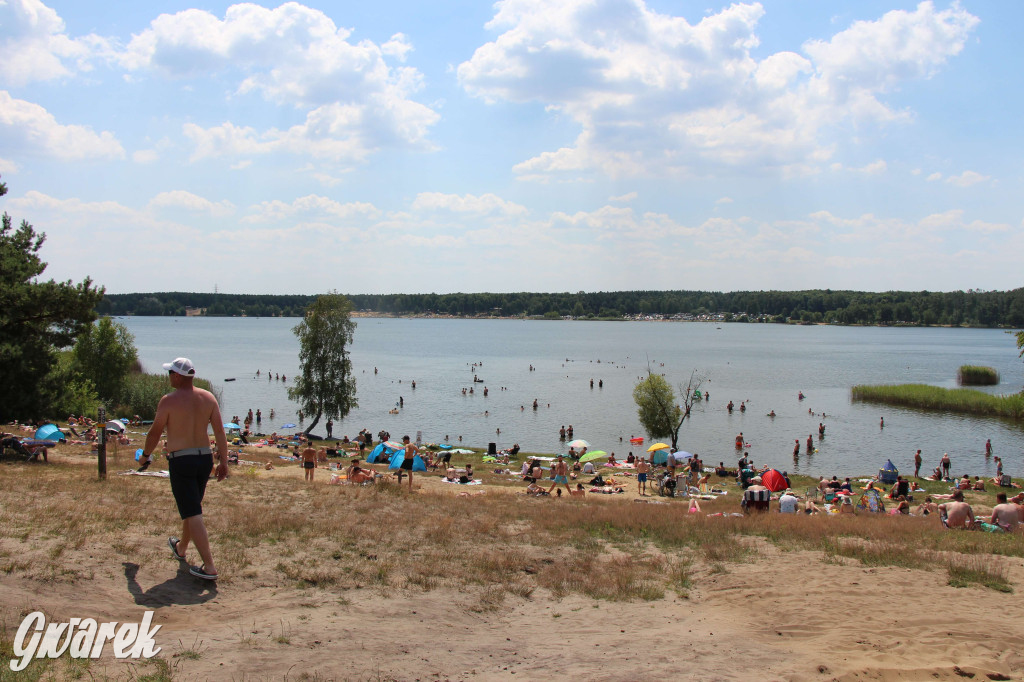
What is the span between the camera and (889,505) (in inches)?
908

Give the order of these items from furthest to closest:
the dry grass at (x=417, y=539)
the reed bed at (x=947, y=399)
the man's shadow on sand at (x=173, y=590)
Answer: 1. the reed bed at (x=947, y=399)
2. the dry grass at (x=417, y=539)
3. the man's shadow on sand at (x=173, y=590)

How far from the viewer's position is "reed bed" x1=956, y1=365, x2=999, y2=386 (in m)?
73.7

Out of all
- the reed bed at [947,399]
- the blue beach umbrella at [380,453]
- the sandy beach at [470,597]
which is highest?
the sandy beach at [470,597]

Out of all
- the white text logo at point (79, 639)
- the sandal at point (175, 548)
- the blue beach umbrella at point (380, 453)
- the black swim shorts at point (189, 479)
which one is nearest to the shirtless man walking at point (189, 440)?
the black swim shorts at point (189, 479)

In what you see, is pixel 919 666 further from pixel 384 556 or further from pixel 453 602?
pixel 384 556

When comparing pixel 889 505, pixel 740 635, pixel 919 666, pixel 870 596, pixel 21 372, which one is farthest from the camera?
pixel 889 505

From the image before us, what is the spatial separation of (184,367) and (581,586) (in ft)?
18.4

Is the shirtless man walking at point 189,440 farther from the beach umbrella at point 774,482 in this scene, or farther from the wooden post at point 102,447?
the beach umbrella at point 774,482

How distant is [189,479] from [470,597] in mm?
3524

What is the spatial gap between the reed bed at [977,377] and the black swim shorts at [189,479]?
280 ft

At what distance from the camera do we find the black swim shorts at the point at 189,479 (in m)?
7.06

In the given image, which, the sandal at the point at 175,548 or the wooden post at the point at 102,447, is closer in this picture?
the sandal at the point at 175,548

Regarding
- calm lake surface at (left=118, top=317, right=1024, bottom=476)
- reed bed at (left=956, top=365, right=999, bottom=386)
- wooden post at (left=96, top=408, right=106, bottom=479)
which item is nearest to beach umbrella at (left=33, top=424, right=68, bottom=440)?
wooden post at (left=96, top=408, right=106, bottom=479)

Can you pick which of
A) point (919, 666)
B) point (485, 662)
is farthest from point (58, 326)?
point (919, 666)
